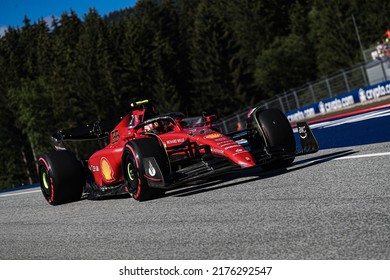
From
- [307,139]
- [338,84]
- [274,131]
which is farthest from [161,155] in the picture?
[338,84]

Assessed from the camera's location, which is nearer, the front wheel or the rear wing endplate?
the front wheel

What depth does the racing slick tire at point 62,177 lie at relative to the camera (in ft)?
32.0

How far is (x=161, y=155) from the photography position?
778cm

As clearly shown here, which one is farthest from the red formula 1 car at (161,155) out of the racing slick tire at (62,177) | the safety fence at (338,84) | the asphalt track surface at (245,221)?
the safety fence at (338,84)

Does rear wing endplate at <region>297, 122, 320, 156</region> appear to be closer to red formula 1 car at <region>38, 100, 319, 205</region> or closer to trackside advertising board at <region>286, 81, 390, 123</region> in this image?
red formula 1 car at <region>38, 100, 319, 205</region>

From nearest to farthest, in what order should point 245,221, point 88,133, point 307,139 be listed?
point 245,221
point 307,139
point 88,133

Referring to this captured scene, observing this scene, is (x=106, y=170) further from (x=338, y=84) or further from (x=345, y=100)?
(x=338, y=84)

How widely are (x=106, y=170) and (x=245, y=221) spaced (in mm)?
4463

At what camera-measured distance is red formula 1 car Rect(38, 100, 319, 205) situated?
7.73 meters

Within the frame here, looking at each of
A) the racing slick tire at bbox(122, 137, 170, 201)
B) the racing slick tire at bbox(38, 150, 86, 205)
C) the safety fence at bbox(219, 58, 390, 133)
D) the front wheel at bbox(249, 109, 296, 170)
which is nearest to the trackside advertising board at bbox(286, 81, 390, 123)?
the safety fence at bbox(219, 58, 390, 133)

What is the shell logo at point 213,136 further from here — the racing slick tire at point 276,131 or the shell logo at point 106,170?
the shell logo at point 106,170

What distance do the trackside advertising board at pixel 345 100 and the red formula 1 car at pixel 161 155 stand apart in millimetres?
16358

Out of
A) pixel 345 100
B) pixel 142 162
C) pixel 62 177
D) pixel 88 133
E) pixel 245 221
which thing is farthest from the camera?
pixel 345 100
